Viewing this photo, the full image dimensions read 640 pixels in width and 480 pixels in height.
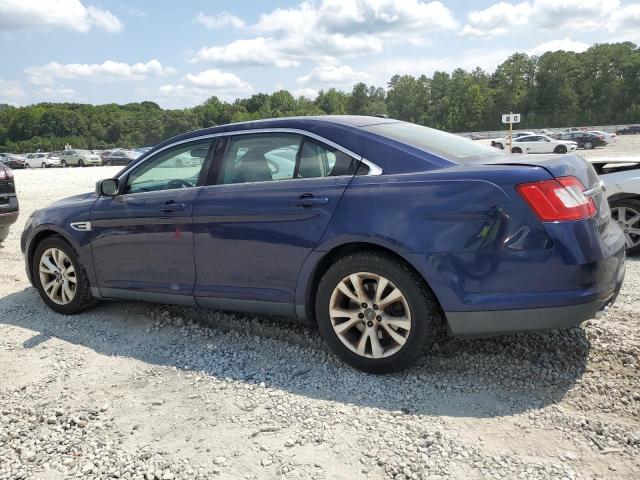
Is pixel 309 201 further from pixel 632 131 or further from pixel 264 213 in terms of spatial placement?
pixel 632 131

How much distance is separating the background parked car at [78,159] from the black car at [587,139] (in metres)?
42.9

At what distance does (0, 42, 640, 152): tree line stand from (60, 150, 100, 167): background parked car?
52383 millimetres

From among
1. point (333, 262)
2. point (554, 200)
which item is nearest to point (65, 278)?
point (333, 262)

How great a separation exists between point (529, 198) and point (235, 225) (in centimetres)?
192

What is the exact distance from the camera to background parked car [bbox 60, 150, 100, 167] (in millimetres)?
55000

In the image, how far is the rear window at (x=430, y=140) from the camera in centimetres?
354

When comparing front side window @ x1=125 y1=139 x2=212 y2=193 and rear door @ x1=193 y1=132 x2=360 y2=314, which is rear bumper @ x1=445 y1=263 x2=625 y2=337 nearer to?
rear door @ x1=193 y1=132 x2=360 y2=314

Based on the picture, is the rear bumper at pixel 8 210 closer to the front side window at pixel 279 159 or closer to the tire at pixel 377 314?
the front side window at pixel 279 159

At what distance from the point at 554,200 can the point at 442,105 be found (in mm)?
128332

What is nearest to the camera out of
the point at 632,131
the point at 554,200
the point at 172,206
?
the point at 554,200

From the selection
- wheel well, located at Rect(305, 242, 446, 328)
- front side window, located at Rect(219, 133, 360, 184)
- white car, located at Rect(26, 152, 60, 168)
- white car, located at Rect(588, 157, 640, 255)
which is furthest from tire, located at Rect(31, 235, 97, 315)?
white car, located at Rect(26, 152, 60, 168)

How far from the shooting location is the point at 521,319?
119 inches

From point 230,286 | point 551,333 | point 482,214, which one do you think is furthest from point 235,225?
point 551,333

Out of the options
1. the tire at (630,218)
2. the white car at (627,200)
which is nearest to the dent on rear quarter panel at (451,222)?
the white car at (627,200)
